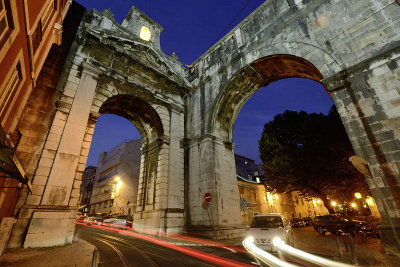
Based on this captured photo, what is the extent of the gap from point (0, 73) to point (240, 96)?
42.8ft

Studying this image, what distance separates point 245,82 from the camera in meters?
13.9

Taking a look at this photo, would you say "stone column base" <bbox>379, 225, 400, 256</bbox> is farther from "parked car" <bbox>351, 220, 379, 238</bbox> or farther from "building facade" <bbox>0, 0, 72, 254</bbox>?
"building facade" <bbox>0, 0, 72, 254</bbox>

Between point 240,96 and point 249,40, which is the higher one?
point 249,40

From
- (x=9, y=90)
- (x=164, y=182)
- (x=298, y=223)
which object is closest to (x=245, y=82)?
(x=164, y=182)

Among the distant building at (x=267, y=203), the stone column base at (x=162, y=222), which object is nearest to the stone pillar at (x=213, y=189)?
the stone column base at (x=162, y=222)

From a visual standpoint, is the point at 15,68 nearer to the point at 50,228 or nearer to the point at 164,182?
the point at 50,228

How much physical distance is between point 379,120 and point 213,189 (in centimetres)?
847

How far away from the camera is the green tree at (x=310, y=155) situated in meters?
16.8

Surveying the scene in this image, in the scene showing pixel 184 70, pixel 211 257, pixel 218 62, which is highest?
pixel 184 70

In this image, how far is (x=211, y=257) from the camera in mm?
6117

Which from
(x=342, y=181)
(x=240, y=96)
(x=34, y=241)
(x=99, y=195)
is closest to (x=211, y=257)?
(x=34, y=241)

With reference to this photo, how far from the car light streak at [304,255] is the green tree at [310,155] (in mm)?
13063

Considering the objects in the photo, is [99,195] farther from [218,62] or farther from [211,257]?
[211,257]

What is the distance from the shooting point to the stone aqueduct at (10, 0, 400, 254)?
6977 millimetres
